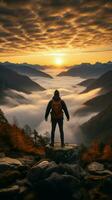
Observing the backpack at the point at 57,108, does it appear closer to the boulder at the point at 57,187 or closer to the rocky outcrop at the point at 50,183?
the rocky outcrop at the point at 50,183

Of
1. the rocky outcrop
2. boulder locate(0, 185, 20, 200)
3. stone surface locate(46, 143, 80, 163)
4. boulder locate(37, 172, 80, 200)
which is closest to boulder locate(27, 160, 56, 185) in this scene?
the rocky outcrop

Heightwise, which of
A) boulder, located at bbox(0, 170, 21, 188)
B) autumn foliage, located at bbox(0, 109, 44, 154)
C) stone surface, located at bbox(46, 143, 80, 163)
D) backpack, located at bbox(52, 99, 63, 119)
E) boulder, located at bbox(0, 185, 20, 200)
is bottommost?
boulder, located at bbox(0, 185, 20, 200)

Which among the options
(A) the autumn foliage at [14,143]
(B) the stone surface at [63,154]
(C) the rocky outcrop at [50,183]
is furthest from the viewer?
(A) the autumn foliage at [14,143]

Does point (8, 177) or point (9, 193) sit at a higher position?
point (8, 177)

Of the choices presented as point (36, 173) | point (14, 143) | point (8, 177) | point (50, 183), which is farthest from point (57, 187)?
point (14, 143)

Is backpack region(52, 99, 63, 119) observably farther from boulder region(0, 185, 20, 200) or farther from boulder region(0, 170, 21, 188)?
boulder region(0, 185, 20, 200)

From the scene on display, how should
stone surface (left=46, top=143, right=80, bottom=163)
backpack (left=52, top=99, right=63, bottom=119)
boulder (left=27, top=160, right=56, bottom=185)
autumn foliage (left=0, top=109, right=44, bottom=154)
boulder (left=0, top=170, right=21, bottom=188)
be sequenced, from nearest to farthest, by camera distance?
1. boulder (left=0, top=170, right=21, bottom=188)
2. boulder (left=27, top=160, right=56, bottom=185)
3. stone surface (left=46, top=143, right=80, bottom=163)
4. autumn foliage (left=0, top=109, right=44, bottom=154)
5. backpack (left=52, top=99, right=63, bottom=119)

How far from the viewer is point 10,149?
1992 cm

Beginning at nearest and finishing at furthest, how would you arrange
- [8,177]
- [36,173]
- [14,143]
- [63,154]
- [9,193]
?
[9,193], [8,177], [36,173], [63,154], [14,143]

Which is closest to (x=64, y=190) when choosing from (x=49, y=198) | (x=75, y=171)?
(x=49, y=198)

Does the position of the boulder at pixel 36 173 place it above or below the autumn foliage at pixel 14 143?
below

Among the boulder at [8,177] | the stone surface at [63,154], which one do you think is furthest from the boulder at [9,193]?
the stone surface at [63,154]

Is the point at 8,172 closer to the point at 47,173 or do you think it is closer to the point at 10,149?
the point at 47,173

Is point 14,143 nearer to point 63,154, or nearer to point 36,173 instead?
point 63,154
